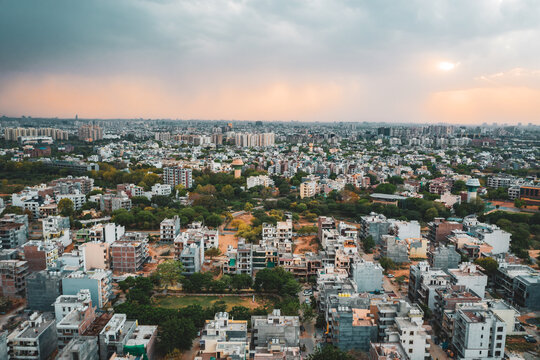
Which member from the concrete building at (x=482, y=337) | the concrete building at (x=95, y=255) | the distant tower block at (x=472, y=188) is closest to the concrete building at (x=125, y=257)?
the concrete building at (x=95, y=255)

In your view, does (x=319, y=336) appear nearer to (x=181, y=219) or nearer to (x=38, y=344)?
(x=38, y=344)

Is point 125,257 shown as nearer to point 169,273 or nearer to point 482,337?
point 169,273

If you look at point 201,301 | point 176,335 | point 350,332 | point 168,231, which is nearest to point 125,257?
point 201,301

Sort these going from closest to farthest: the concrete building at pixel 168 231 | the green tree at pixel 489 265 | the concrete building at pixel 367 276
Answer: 1. the concrete building at pixel 367 276
2. the green tree at pixel 489 265
3. the concrete building at pixel 168 231

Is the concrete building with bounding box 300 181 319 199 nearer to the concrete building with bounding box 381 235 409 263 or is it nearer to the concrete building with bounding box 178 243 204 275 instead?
the concrete building with bounding box 381 235 409 263

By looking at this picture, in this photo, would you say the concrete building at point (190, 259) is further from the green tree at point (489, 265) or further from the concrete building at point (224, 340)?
the green tree at point (489, 265)

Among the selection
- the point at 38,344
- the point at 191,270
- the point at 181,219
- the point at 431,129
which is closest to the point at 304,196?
the point at 181,219
